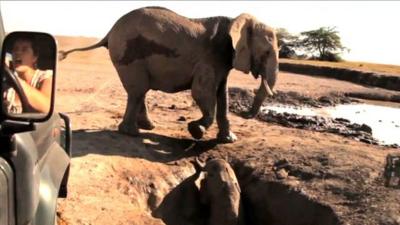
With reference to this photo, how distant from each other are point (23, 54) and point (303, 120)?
12700 millimetres

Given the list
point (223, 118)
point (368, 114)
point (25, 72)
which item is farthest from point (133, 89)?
point (368, 114)

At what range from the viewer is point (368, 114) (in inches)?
756

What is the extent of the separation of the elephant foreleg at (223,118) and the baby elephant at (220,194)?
210cm

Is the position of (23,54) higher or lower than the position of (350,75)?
higher

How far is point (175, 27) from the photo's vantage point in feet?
35.8

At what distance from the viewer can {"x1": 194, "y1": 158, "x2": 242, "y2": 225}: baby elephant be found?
347 inches

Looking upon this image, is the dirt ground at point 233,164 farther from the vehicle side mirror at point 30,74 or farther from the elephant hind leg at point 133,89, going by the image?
the vehicle side mirror at point 30,74

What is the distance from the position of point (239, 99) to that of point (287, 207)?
390 inches

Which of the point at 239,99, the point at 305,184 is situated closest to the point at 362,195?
the point at 305,184

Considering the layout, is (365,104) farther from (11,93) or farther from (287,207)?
(11,93)

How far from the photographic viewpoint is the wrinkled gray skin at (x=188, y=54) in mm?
10891

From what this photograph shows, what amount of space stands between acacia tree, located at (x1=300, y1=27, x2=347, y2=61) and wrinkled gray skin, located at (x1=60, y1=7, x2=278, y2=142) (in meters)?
45.2

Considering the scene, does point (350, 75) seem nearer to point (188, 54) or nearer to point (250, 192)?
point (188, 54)

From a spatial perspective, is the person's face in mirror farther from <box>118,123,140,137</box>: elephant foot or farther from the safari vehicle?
<box>118,123,140,137</box>: elephant foot
